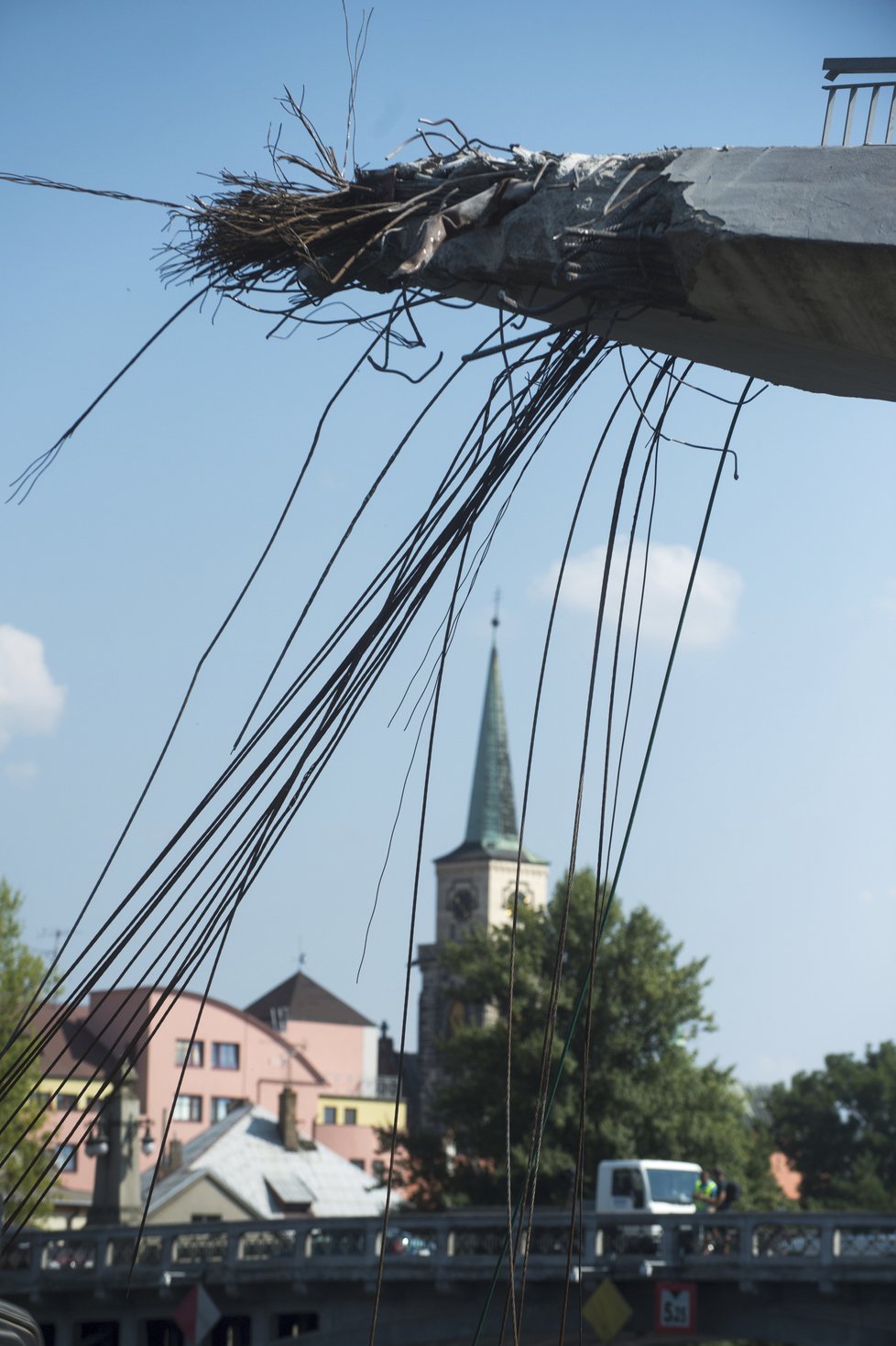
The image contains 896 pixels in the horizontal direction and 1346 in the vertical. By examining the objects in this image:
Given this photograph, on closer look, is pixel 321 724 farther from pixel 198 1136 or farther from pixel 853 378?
pixel 198 1136

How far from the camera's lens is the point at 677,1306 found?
91.5 ft

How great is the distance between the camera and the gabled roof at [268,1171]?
56281 millimetres

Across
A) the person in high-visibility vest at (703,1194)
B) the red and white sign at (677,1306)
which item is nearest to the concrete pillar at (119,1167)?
the red and white sign at (677,1306)

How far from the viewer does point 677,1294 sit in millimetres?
27844

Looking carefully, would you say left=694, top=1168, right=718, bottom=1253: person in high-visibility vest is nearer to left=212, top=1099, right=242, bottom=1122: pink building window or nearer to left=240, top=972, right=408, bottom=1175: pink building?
left=212, top=1099, right=242, bottom=1122: pink building window

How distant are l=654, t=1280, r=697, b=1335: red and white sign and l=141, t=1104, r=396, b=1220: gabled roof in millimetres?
27454

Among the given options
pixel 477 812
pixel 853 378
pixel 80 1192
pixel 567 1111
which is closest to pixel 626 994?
pixel 567 1111

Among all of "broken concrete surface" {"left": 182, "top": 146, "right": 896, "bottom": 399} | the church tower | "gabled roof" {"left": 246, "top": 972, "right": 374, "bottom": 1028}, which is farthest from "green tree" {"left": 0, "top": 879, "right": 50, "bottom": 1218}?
the church tower

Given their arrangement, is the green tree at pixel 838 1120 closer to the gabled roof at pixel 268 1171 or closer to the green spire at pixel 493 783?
the gabled roof at pixel 268 1171

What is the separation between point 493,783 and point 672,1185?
67.2 m

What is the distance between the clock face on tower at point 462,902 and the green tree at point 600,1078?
5353 cm

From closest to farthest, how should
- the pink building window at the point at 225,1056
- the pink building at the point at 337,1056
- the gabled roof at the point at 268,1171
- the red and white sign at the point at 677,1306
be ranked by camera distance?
the red and white sign at the point at 677,1306, the gabled roof at the point at 268,1171, the pink building window at the point at 225,1056, the pink building at the point at 337,1056

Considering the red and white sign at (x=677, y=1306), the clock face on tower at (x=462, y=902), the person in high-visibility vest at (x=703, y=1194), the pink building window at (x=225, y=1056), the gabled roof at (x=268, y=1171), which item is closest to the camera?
the red and white sign at (x=677, y=1306)

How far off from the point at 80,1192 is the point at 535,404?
54.7 m
